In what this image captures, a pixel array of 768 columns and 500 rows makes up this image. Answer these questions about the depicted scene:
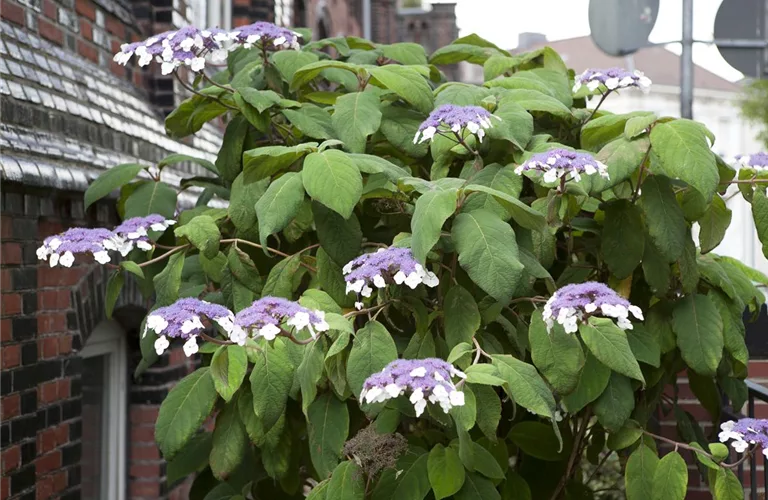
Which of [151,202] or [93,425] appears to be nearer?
[151,202]

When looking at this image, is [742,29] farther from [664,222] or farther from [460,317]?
[460,317]

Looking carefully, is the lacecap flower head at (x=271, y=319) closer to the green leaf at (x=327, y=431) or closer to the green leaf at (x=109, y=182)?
the green leaf at (x=327, y=431)

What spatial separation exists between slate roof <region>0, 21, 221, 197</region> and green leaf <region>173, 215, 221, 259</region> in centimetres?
74

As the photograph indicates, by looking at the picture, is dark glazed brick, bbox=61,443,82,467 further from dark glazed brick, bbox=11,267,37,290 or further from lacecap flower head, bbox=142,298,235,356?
lacecap flower head, bbox=142,298,235,356

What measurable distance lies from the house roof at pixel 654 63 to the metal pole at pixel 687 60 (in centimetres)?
3663

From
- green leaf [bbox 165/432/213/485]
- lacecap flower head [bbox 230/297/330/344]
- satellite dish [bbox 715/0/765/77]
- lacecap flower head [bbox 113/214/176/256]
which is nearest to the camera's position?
lacecap flower head [bbox 230/297/330/344]

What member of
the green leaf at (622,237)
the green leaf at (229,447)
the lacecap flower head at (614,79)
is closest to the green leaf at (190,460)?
the green leaf at (229,447)

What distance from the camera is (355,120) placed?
3.08 metres

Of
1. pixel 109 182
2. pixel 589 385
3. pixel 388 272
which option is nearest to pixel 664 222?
pixel 589 385

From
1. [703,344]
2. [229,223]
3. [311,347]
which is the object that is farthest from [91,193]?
[703,344]

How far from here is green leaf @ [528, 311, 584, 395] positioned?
8.20 ft

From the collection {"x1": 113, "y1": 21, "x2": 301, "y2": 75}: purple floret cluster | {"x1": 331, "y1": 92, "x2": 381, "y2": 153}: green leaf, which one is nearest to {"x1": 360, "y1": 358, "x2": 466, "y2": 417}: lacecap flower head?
{"x1": 331, "y1": 92, "x2": 381, "y2": 153}: green leaf

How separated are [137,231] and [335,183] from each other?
2.28ft

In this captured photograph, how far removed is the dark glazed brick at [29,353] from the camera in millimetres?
3654
